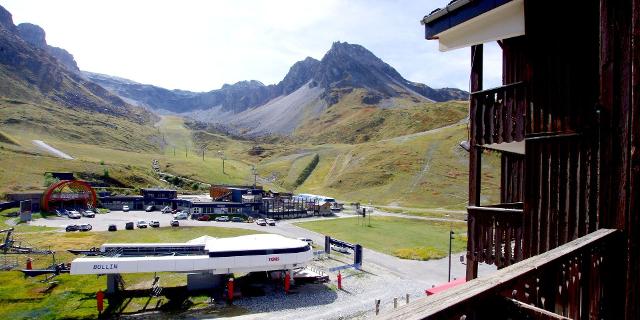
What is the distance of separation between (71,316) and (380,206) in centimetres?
7535

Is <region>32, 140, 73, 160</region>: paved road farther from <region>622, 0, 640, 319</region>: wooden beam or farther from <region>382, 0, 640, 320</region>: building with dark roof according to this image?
<region>622, 0, 640, 319</region>: wooden beam

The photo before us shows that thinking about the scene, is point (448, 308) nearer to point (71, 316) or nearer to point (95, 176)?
point (71, 316)

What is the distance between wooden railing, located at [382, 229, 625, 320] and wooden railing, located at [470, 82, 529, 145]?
10.9 feet

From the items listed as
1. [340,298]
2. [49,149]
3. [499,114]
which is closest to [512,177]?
[499,114]

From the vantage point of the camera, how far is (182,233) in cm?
6091

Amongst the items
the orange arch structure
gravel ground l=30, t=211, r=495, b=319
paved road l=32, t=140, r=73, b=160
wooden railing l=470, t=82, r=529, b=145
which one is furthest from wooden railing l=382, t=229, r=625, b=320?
paved road l=32, t=140, r=73, b=160

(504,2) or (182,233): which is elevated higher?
(504,2)

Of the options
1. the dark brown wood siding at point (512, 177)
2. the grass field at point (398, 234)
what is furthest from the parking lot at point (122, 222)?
the dark brown wood siding at point (512, 177)

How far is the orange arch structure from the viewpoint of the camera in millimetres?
76062

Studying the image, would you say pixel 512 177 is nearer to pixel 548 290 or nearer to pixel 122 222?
pixel 548 290

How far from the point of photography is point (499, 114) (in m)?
8.40

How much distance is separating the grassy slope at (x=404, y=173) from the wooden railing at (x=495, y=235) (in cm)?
8849

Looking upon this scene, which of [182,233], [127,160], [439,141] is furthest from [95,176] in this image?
[439,141]

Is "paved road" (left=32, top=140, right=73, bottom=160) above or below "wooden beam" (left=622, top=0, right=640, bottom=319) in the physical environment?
above
